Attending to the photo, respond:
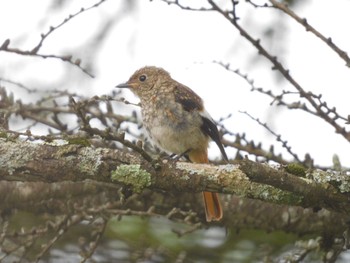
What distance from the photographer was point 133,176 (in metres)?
3.42

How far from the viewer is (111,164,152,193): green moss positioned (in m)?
3.43

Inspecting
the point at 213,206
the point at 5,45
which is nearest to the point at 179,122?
the point at 213,206

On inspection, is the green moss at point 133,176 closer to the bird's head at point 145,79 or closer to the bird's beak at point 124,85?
the bird's head at point 145,79

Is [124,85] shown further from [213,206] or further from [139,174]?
[139,174]

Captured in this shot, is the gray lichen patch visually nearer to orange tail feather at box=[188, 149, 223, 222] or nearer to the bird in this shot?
orange tail feather at box=[188, 149, 223, 222]

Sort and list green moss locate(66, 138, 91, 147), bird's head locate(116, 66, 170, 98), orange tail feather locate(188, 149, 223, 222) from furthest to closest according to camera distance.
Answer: bird's head locate(116, 66, 170, 98)
orange tail feather locate(188, 149, 223, 222)
green moss locate(66, 138, 91, 147)

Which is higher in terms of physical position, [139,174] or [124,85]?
[124,85]

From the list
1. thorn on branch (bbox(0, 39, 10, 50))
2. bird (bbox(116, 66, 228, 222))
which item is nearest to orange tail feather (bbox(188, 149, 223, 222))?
bird (bbox(116, 66, 228, 222))

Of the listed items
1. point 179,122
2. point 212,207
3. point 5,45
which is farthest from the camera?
point 179,122

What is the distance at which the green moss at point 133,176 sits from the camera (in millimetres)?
3430

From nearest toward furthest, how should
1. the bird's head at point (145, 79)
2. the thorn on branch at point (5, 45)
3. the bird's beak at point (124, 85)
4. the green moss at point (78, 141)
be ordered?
the green moss at point (78, 141) < the thorn on branch at point (5, 45) < the bird's head at point (145, 79) < the bird's beak at point (124, 85)

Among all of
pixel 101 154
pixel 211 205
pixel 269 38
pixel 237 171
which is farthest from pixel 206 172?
pixel 269 38

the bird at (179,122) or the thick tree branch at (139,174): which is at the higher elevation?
the bird at (179,122)

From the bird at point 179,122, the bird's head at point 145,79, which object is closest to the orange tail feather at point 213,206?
the bird at point 179,122
